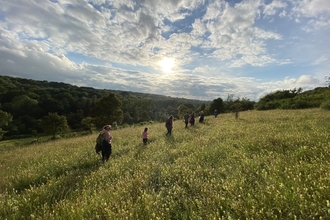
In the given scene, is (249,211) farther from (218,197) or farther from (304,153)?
(304,153)

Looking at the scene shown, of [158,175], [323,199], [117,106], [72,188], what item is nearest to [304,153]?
[323,199]

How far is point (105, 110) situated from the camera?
164 feet

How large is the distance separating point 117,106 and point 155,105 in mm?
74373

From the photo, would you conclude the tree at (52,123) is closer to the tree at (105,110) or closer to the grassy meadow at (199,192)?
the tree at (105,110)

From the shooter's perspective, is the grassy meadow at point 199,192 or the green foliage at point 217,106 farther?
the green foliage at point 217,106

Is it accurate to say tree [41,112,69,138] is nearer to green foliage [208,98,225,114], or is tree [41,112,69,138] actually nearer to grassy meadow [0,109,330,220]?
grassy meadow [0,109,330,220]

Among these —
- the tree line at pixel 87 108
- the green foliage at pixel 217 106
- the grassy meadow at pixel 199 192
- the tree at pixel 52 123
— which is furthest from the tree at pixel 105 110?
the grassy meadow at pixel 199 192

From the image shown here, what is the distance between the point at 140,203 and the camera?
4.18m

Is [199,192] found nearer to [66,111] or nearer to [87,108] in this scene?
[87,108]

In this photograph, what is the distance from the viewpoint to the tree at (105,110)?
49.6 metres

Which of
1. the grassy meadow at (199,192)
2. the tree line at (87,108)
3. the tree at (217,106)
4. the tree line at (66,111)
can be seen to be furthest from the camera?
the tree at (217,106)

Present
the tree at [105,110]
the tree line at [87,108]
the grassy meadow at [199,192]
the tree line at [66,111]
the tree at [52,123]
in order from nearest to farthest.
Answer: the grassy meadow at [199,192] → the tree line at [87,108] → the tree at [52,123] → the tree line at [66,111] → the tree at [105,110]

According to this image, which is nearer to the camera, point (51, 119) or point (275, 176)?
point (275, 176)

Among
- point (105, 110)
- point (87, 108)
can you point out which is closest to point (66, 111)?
point (87, 108)
